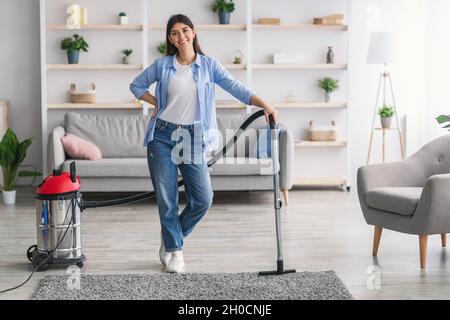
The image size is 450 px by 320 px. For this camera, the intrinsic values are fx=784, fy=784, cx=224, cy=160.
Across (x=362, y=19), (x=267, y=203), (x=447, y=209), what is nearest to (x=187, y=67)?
(x=447, y=209)

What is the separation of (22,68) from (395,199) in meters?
4.77

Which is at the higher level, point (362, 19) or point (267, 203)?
point (362, 19)

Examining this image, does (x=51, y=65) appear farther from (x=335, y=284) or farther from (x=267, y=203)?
(x=335, y=284)

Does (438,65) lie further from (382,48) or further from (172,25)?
(172,25)

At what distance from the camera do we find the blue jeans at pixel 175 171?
410 centimetres

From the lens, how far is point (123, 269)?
14.3 feet

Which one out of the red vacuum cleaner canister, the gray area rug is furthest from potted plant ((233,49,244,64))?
the gray area rug

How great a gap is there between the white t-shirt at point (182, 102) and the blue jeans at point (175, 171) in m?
0.04

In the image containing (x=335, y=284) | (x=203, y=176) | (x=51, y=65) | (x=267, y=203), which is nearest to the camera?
(x=335, y=284)

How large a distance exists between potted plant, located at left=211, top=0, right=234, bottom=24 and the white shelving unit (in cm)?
9

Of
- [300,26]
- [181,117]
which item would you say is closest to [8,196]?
[300,26]

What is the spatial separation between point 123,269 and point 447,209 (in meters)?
1.81

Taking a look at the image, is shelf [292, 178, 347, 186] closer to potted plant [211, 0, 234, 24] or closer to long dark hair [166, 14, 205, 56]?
potted plant [211, 0, 234, 24]

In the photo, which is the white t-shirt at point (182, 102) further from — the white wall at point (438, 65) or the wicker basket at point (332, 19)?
the white wall at point (438, 65)
